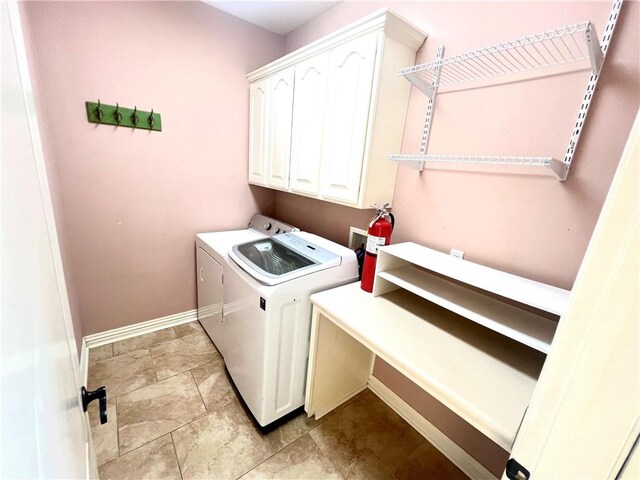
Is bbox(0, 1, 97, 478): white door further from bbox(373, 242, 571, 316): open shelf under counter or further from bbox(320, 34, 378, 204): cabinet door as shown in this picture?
bbox(320, 34, 378, 204): cabinet door

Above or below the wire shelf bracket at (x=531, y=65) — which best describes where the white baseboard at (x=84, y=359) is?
below

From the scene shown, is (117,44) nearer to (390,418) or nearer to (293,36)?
(293,36)

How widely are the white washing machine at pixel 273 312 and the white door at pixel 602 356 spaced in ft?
3.54

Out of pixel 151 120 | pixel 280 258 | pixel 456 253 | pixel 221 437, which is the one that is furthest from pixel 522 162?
pixel 151 120

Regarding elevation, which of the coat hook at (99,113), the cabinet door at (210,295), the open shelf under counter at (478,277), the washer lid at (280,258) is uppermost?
the coat hook at (99,113)

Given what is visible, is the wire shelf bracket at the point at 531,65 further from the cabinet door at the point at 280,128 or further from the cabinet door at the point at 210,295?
the cabinet door at the point at 210,295

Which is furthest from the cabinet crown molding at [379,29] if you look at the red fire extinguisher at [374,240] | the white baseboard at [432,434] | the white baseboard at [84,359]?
the white baseboard at [84,359]

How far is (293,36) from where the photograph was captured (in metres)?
2.29

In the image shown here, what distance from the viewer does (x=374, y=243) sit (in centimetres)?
142

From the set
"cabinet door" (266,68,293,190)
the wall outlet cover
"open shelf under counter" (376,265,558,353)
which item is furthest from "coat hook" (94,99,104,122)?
the wall outlet cover

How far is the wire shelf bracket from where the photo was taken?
0.89 metres

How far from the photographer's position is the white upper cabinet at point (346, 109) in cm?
136

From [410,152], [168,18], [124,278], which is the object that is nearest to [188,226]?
[124,278]

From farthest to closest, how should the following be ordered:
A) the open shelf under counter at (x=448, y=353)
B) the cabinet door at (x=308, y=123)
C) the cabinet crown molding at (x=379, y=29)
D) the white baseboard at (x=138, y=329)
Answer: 1. the white baseboard at (x=138, y=329)
2. the cabinet door at (x=308, y=123)
3. the cabinet crown molding at (x=379, y=29)
4. the open shelf under counter at (x=448, y=353)
